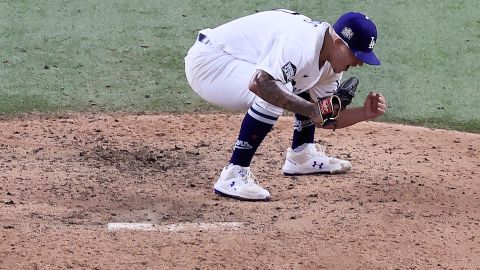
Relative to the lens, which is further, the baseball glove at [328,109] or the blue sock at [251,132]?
the blue sock at [251,132]

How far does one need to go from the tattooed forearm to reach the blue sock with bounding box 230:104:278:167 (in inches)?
7.0

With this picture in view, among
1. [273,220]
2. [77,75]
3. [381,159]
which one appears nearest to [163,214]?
[273,220]

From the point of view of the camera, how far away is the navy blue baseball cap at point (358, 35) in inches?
189

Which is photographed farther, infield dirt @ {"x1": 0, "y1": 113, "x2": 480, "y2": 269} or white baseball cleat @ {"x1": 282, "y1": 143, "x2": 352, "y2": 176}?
white baseball cleat @ {"x1": 282, "y1": 143, "x2": 352, "y2": 176}

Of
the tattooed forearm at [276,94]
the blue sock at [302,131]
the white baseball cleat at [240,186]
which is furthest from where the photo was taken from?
the blue sock at [302,131]

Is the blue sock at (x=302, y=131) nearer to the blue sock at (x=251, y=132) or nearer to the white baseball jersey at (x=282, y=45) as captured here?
the white baseball jersey at (x=282, y=45)

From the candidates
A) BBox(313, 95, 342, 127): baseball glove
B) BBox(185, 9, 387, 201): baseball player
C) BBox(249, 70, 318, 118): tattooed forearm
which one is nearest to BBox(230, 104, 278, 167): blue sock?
BBox(185, 9, 387, 201): baseball player

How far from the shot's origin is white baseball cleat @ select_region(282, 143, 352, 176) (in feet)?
18.5

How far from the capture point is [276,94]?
4746 millimetres

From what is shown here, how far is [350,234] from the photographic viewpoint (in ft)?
14.5

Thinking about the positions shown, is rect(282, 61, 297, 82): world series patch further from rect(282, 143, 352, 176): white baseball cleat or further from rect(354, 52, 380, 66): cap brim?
rect(282, 143, 352, 176): white baseball cleat

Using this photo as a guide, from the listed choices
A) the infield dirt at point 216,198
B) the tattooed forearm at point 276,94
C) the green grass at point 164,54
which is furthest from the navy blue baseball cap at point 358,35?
the green grass at point 164,54

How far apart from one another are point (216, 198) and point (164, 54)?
2.78 metres

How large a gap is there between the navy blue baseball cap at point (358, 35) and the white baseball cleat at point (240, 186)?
91cm
